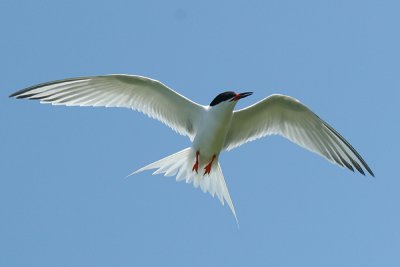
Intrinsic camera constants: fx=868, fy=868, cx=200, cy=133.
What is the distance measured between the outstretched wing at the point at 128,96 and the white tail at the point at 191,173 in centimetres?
34

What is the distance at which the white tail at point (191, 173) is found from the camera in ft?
41.1

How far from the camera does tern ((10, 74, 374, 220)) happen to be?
1216cm

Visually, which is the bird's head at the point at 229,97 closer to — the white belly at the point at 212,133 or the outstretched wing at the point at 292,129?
the white belly at the point at 212,133

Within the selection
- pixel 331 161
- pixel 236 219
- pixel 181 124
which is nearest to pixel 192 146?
pixel 181 124

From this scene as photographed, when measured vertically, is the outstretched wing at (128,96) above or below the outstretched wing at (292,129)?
above

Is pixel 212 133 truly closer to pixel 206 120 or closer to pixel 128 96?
pixel 206 120

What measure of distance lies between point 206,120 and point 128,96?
123 centimetres

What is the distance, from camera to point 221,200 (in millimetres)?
12656

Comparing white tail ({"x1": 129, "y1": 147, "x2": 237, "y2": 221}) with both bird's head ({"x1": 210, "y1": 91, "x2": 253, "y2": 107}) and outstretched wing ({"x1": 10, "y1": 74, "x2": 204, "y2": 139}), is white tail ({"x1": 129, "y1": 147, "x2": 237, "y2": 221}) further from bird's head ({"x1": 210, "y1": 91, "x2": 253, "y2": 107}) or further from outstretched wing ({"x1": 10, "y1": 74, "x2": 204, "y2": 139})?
bird's head ({"x1": 210, "y1": 91, "x2": 253, "y2": 107})

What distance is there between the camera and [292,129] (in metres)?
12.9

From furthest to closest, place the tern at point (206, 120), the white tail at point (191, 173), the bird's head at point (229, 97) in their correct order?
the white tail at point (191, 173)
the tern at point (206, 120)
the bird's head at point (229, 97)

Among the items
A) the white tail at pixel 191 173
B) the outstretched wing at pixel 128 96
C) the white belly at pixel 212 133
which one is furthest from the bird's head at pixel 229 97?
the white tail at pixel 191 173

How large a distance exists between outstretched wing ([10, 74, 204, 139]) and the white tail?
13.5 inches

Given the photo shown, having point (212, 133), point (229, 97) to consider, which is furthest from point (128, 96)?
point (229, 97)
